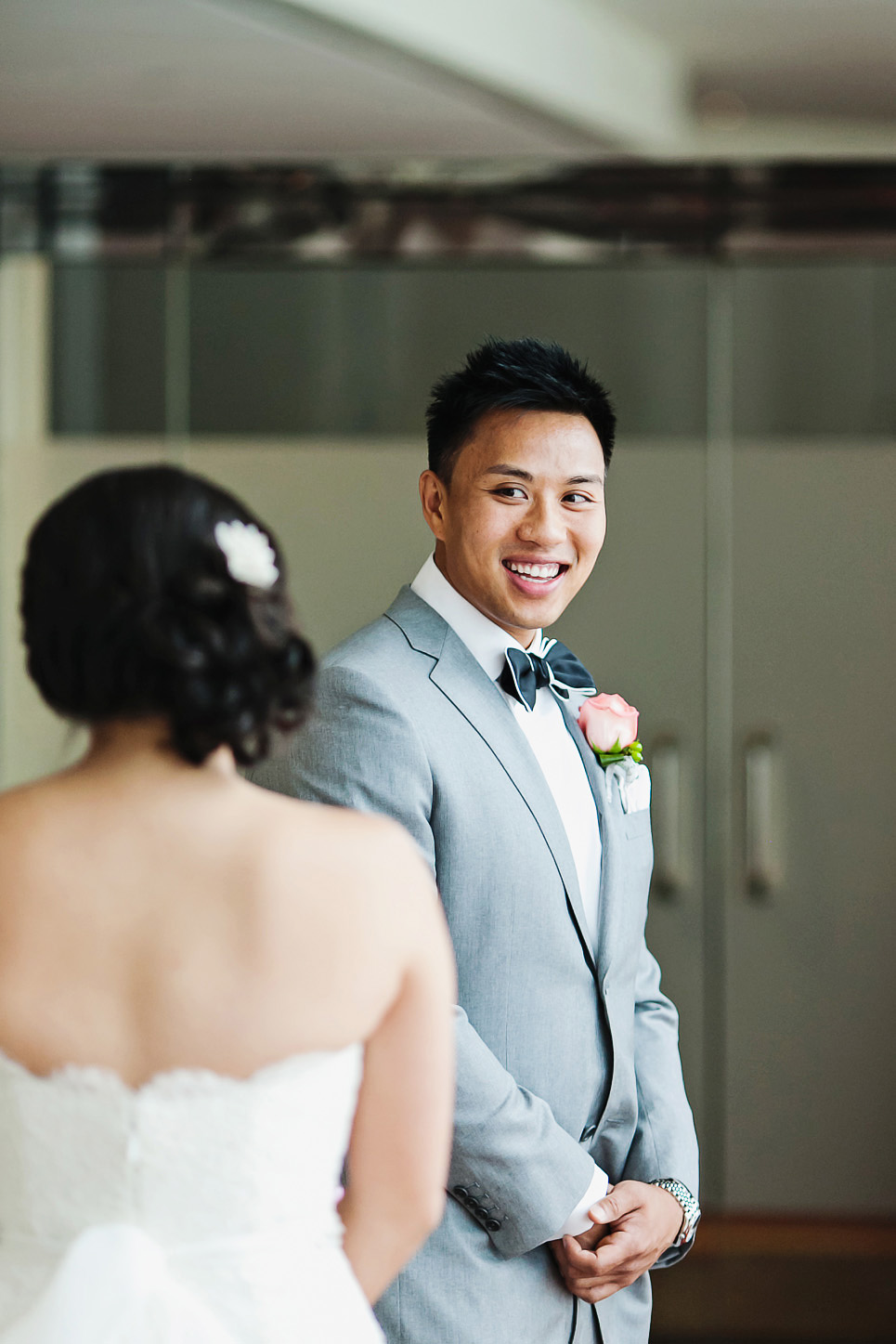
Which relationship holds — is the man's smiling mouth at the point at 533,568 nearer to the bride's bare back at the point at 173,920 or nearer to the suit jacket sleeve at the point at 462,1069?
the suit jacket sleeve at the point at 462,1069

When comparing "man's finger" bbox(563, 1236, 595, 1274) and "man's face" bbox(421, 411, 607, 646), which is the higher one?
"man's face" bbox(421, 411, 607, 646)

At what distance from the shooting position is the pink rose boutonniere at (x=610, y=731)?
161cm

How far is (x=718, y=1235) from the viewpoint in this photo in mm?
2889

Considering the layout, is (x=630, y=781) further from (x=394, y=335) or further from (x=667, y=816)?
(x=394, y=335)

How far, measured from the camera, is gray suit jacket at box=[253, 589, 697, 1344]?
1396 mm

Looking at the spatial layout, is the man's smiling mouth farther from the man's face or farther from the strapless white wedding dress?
Answer: the strapless white wedding dress

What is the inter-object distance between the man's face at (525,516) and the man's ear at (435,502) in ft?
0.13

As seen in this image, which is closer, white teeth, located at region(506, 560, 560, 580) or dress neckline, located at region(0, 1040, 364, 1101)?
dress neckline, located at region(0, 1040, 364, 1101)

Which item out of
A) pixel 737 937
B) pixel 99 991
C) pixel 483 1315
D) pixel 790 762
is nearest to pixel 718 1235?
pixel 737 937

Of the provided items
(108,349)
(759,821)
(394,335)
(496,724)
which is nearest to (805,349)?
(394,335)

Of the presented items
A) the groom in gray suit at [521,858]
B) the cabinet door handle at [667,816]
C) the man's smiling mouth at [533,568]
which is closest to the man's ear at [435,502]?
the groom in gray suit at [521,858]

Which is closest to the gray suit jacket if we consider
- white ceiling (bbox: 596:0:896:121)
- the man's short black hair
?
the man's short black hair

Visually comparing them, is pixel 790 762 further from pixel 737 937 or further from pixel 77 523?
pixel 77 523

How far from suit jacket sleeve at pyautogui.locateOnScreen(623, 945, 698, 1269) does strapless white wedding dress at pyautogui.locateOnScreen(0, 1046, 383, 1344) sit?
2.08 ft
